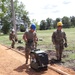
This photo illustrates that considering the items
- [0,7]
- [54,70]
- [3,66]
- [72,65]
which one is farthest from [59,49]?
[0,7]

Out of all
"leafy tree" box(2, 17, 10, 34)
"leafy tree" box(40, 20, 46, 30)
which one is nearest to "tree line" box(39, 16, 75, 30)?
"leafy tree" box(40, 20, 46, 30)

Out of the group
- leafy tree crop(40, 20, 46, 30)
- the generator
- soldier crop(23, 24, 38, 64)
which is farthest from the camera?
leafy tree crop(40, 20, 46, 30)

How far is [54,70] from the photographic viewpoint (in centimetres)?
923

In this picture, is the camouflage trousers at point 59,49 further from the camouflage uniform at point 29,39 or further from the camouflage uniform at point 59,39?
the camouflage uniform at point 29,39

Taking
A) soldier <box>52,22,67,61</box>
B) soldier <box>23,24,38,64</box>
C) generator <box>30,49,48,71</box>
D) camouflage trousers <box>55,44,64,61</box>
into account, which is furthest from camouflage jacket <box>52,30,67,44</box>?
generator <box>30,49,48,71</box>

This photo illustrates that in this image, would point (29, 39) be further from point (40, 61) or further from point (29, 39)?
point (40, 61)

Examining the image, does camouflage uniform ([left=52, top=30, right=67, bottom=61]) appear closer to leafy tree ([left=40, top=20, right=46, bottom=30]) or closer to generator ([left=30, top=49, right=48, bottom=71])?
generator ([left=30, top=49, right=48, bottom=71])

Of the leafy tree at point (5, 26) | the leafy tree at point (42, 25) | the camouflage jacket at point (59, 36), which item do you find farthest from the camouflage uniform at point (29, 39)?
the leafy tree at point (42, 25)

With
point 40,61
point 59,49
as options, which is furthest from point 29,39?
point 59,49

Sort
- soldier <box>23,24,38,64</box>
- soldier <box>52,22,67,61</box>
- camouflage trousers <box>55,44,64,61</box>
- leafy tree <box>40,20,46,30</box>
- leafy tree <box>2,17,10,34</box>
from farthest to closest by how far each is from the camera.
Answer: leafy tree <box>40,20,46,30</box>, leafy tree <box>2,17,10,34</box>, camouflage trousers <box>55,44,64,61</box>, soldier <box>52,22,67,61</box>, soldier <box>23,24,38,64</box>

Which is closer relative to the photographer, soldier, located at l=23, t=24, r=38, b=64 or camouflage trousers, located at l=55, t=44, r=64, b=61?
soldier, located at l=23, t=24, r=38, b=64

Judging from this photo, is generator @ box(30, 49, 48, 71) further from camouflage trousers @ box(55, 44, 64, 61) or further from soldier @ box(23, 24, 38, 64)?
camouflage trousers @ box(55, 44, 64, 61)

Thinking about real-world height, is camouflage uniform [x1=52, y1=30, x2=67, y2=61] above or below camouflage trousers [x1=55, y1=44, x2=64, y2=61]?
above

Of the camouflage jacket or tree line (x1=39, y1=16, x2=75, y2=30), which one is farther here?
tree line (x1=39, y1=16, x2=75, y2=30)
